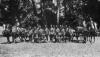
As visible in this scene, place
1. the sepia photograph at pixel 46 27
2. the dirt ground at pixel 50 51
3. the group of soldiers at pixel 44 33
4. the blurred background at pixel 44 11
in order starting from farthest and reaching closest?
1. the blurred background at pixel 44 11
2. the group of soldiers at pixel 44 33
3. the sepia photograph at pixel 46 27
4. the dirt ground at pixel 50 51

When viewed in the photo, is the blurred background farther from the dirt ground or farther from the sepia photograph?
the dirt ground

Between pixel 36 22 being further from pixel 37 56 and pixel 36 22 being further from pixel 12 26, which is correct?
pixel 37 56

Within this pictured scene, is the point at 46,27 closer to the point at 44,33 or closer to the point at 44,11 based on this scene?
the point at 44,33

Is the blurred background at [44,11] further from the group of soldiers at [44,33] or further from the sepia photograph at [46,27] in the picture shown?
the group of soldiers at [44,33]

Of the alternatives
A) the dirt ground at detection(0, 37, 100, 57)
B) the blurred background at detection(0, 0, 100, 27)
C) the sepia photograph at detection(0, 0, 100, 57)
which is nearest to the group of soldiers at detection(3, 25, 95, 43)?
the sepia photograph at detection(0, 0, 100, 57)

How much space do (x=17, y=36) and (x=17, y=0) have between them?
524 cm

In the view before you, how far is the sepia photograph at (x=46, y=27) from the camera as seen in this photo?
18250 millimetres

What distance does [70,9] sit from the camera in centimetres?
3381

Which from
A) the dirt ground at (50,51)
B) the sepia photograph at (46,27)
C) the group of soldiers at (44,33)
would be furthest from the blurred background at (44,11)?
the dirt ground at (50,51)

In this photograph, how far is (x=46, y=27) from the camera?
23.8m

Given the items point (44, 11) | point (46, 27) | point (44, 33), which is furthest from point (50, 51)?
point (44, 11)

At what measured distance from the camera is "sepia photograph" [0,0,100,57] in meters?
18.2

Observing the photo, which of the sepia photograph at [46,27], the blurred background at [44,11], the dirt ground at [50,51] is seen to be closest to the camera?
the dirt ground at [50,51]

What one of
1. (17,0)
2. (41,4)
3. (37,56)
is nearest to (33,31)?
(41,4)
